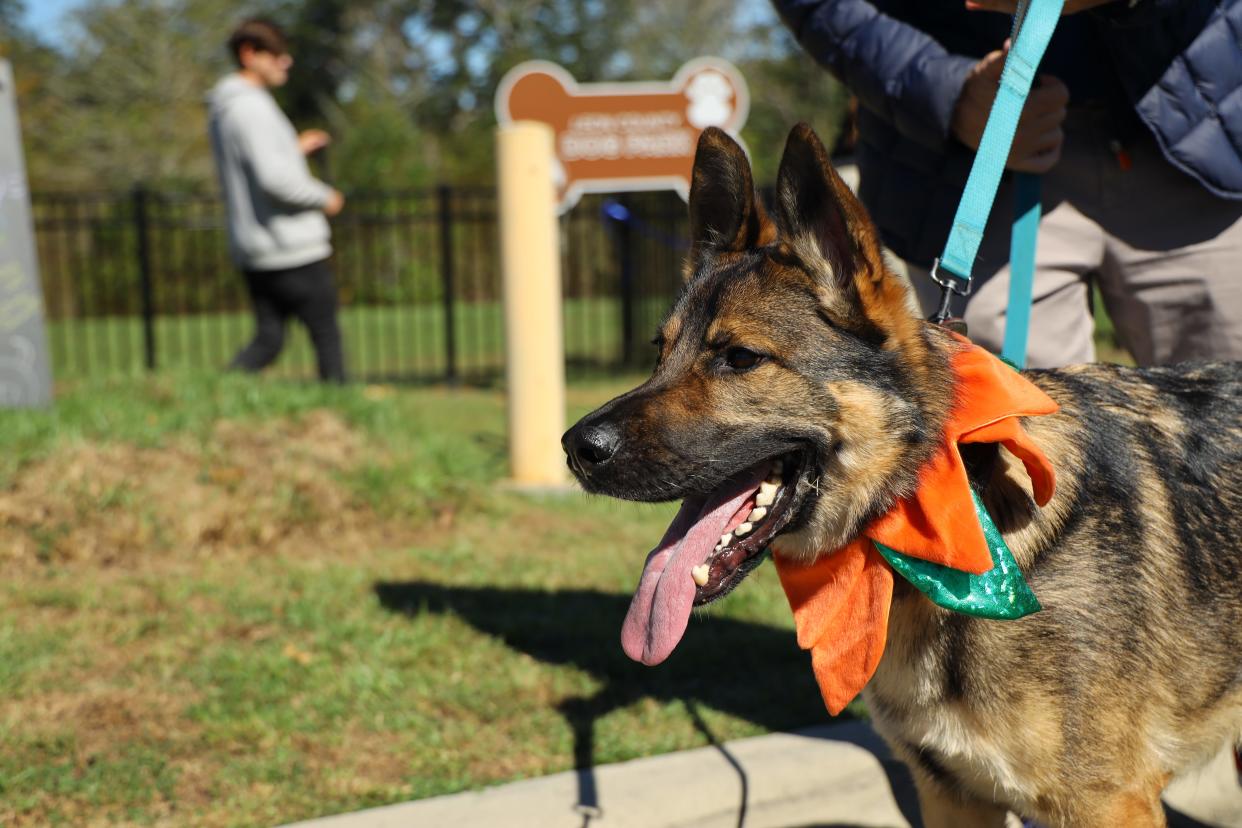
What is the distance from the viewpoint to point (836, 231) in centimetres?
225

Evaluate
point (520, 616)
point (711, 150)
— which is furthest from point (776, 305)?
point (520, 616)

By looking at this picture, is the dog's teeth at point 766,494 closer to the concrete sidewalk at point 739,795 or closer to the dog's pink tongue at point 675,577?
the dog's pink tongue at point 675,577

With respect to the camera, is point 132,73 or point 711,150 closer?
point 711,150

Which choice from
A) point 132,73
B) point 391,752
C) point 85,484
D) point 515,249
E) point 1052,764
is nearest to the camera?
point 1052,764

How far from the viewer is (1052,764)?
2.22m

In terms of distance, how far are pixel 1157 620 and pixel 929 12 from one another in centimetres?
166

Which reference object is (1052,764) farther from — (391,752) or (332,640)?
(332,640)

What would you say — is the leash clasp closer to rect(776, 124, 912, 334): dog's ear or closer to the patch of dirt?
rect(776, 124, 912, 334): dog's ear

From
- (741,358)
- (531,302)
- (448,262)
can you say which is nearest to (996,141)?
(741,358)

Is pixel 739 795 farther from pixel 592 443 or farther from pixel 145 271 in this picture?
pixel 145 271

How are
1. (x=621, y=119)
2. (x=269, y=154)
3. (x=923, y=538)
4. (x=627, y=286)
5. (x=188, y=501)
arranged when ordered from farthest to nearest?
(x=627, y=286)
(x=621, y=119)
(x=269, y=154)
(x=188, y=501)
(x=923, y=538)

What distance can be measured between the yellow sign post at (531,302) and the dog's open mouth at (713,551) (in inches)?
176

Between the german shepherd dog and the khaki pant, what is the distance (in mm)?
637

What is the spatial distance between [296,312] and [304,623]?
151 inches
